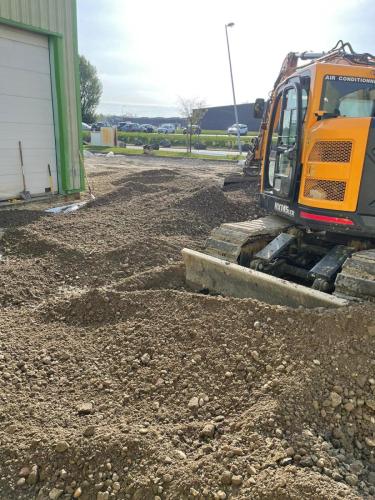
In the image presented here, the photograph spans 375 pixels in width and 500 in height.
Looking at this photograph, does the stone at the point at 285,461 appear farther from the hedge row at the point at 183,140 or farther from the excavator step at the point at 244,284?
the hedge row at the point at 183,140

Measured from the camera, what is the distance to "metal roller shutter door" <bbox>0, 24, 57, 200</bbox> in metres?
9.29

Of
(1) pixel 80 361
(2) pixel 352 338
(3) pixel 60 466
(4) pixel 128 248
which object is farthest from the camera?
(4) pixel 128 248

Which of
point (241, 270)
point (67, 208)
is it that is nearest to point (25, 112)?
point (67, 208)

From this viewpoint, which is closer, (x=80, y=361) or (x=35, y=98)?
(x=80, y=361)

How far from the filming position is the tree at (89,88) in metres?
63.5

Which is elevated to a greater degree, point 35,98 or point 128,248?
point 35,98

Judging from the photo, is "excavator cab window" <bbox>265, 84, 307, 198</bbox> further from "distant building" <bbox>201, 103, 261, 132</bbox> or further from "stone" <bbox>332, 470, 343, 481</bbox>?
"distant building" <bbox>201, 103, 261, 132</bbox>

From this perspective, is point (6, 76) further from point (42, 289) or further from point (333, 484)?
point (333, 484)

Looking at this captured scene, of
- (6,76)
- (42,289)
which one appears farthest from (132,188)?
(42,289)

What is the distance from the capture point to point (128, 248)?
270 inches

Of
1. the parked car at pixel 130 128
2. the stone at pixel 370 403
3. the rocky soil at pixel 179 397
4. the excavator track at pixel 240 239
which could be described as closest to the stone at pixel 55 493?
the rocky soil at pixel 179 397

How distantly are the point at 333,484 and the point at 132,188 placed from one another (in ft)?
32.9

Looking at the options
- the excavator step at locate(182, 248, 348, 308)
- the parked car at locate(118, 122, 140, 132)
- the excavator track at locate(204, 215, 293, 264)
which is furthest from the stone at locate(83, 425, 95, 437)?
the parked car at locate(118, 122, 140, 132)

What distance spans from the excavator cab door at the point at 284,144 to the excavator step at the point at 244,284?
1066mm
